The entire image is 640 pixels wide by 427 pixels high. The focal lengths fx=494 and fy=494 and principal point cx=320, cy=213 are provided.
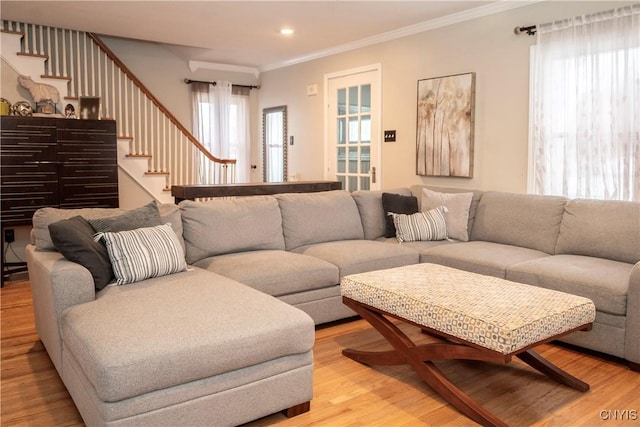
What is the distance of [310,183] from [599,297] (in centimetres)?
325

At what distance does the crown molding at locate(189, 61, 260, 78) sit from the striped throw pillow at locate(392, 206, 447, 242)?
172 inches

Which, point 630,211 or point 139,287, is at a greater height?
point 630,211

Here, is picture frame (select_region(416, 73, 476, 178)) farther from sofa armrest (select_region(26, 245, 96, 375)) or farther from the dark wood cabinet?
sofa armrest (select_region(26, 245, 96, 375))

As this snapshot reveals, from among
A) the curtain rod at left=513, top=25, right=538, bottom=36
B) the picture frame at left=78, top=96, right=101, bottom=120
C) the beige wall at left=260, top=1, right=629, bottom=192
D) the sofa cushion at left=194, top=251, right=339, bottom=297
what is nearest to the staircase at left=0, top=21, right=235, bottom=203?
the picture frame at left=78, top=96, right=101, bottom=120

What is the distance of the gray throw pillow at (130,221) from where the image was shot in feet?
9.18

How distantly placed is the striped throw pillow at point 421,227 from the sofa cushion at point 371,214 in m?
0.19

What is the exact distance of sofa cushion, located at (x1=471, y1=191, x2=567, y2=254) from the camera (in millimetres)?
3631

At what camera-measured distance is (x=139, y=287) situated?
8.39 ft

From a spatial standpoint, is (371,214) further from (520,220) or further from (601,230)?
(601,230)

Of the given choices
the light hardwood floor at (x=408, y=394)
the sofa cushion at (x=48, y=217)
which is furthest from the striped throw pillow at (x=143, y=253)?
the light hardwood floor at (x=408, y=394)

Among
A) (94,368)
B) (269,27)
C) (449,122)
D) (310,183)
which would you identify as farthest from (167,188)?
(94,368)

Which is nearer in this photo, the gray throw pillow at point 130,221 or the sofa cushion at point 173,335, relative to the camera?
the sofa cushion at point 173,335

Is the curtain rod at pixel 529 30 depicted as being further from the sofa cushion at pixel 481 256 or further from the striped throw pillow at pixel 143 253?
the striped throw pillow at pixel 143 253

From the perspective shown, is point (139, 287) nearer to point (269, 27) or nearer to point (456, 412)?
point (456, 412)
